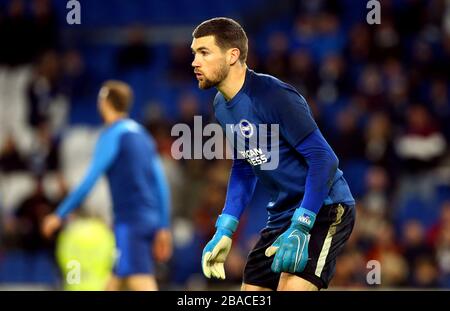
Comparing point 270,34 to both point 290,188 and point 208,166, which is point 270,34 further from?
point 290,188

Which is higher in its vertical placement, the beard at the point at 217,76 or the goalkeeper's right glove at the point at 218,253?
the beard at the point at 217,76

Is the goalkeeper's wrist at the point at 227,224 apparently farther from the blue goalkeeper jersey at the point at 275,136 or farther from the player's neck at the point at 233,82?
the player's neck at the point at 233,82

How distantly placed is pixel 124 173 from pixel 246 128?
8.68 feet

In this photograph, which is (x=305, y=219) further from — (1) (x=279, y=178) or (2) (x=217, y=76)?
(2) (x=217, y=76)

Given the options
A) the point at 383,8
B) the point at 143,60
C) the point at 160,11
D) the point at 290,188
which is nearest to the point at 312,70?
the point at 383,8

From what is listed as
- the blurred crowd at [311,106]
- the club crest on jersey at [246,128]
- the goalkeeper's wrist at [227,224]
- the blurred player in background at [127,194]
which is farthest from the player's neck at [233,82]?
the blurred crowd at [311,106]

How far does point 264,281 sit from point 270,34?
982cm

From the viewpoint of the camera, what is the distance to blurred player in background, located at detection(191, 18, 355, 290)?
4.33 meters

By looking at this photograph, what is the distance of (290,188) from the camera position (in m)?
4.62

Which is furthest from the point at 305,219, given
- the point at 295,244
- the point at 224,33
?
the point at 224,33

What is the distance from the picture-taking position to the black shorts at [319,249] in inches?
176

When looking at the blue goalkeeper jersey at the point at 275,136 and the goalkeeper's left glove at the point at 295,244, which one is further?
the blue goalkeeper jersey at the point at 275,136

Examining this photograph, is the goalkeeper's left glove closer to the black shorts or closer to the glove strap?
the glove strap

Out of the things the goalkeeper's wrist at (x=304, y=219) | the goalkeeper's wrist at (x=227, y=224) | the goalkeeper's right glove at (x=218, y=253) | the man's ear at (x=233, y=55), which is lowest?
the goalkeeper's right glove at (x=218, y=253)
